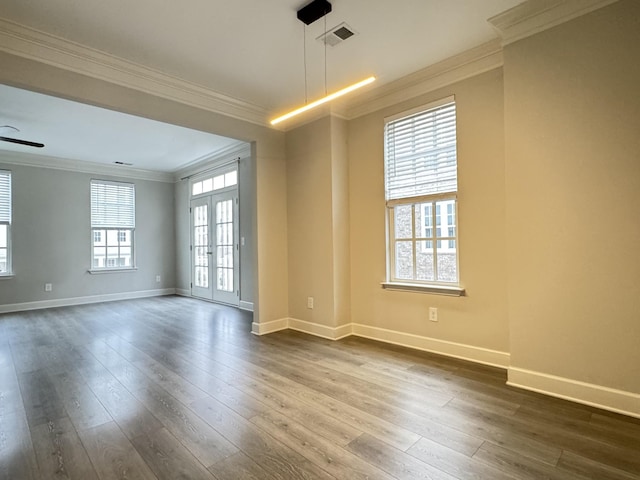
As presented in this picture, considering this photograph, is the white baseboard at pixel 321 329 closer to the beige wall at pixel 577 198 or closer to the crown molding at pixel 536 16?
the beige wall at pixel 577 198

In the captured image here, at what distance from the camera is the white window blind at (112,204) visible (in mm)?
7219

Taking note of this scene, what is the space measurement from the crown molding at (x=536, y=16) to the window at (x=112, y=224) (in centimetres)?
767

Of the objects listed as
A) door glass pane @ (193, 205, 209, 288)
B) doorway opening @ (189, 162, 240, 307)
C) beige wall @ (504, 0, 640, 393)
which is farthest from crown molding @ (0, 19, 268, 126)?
door glass pane @ (193, 205, 209, 288)

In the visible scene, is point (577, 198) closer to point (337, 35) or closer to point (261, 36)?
point (337, 35)

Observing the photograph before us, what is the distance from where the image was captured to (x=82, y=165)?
699cm

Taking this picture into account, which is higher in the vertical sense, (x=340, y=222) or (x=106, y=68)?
(x=106, y=68)

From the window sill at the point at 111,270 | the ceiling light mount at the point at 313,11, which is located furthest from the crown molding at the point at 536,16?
the window sill at the point at 111,270

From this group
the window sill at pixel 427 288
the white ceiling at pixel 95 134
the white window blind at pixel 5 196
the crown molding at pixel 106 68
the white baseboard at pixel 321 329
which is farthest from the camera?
the white window blind at pixel 5 196

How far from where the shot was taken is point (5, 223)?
20.3 ft

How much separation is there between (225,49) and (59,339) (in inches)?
162

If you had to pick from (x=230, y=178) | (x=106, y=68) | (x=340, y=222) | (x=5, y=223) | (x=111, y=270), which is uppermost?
(x=106, y=68)

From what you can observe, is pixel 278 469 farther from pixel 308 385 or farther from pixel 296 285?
pixel 296 285

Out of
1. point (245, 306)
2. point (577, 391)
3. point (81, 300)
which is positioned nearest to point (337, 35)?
point (577, 391)

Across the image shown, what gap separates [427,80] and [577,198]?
6.23ft
